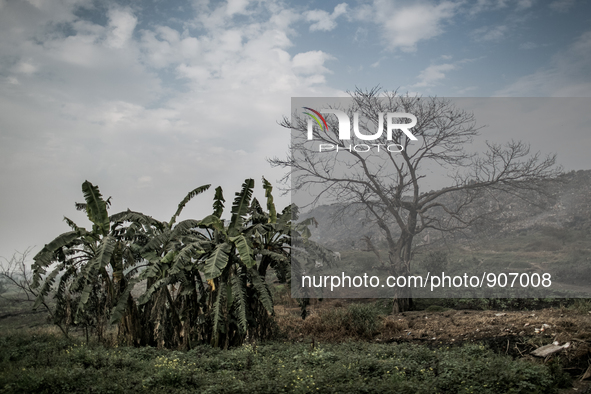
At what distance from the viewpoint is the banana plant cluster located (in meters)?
9.62

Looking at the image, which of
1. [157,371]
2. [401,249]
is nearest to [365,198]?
[401,249]

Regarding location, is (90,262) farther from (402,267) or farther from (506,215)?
(506,215)

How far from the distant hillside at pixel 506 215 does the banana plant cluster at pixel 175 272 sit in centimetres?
472

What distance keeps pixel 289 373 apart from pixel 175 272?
3.72m

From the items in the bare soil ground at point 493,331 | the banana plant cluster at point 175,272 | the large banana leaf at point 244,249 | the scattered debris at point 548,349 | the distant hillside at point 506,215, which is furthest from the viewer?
the distant hillside at point 506,215

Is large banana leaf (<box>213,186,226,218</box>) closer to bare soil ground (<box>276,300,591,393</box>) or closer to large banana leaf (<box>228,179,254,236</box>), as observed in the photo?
large banana leaf (<box>228,179,254,236</box>)

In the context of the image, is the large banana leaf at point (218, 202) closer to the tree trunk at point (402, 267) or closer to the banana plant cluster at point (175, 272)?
the banana plant cluster at point (175, 272)

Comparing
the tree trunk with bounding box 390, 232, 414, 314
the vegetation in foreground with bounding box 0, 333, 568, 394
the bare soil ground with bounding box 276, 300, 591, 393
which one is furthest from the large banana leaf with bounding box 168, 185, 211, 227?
the tree trunk with bounding box 390, 232, 414, 314

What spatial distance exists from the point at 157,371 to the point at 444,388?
4.70m

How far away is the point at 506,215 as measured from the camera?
14.9 m

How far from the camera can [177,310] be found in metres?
10.3

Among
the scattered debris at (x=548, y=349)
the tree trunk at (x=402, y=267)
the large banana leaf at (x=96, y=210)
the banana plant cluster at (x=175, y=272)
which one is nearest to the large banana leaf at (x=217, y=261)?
the banana plant cluster at (x=175, y=272)

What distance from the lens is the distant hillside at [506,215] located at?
1484 centimetres

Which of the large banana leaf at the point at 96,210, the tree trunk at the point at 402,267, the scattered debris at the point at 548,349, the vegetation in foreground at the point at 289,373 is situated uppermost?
the large banana leaf at the point at 96,210
